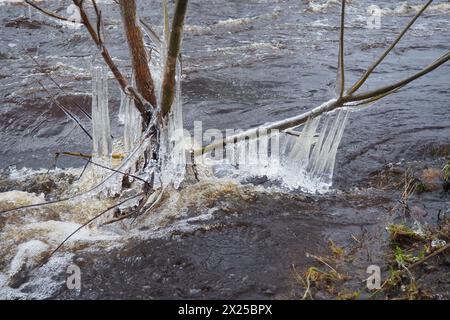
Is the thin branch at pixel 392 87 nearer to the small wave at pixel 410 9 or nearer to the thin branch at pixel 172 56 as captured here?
the thin branch at pixel 172 56

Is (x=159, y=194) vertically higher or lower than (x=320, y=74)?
lower

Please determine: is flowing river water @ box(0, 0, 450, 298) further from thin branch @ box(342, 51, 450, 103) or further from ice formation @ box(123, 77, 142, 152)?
thin branch @ box(342, 51, 450, 103)

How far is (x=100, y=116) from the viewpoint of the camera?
11.8 ft

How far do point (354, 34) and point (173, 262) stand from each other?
8.05 m

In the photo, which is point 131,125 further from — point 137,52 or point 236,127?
point 236,127

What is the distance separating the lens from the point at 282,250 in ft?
10.5

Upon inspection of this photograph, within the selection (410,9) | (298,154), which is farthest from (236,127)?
(410,9)

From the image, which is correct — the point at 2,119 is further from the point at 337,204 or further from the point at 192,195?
the point at 337,204

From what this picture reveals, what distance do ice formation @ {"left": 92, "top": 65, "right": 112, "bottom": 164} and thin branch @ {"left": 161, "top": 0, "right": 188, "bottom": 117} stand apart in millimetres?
499

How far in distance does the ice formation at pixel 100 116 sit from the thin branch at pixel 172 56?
0.50 m

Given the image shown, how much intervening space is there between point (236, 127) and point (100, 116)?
7.35 ft

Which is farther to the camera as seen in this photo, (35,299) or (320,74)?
(320,74)

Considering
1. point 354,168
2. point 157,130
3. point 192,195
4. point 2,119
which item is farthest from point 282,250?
point 2,119

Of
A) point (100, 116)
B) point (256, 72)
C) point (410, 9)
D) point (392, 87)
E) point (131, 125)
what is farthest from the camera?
point (410, 9)
